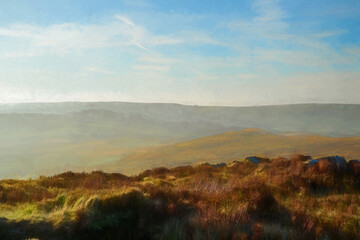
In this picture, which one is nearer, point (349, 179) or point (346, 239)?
point (346, 239)

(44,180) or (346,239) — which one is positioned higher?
(346,239)

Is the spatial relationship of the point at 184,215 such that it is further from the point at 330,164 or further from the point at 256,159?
the point at 256,159

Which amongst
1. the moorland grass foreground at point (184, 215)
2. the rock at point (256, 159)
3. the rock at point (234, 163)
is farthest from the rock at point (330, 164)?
the rock at point (256, 159)

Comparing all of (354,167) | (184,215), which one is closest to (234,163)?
(354,167)

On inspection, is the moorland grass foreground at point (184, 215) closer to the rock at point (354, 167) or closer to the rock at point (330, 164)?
the rock at point (330, 164)

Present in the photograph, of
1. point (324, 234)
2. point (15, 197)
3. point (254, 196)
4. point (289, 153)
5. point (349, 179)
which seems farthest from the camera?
point (289, 153)

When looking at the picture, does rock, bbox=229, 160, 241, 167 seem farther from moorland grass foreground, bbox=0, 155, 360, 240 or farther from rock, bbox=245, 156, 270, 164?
moorland grass foreground, bbox=0, 155, 360, 240

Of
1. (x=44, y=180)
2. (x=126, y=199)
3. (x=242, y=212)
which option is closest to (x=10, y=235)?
(x=126, y=199)

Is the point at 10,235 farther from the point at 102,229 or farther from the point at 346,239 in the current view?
the point at 346,239

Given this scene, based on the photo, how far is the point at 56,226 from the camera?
5.52 metres

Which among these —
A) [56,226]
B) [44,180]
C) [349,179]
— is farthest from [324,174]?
[44,180]

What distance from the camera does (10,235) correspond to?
527 centimetres

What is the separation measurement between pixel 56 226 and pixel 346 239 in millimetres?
4875

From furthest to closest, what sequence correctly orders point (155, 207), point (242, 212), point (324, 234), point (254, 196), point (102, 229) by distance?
1. point (254, 196)
2. point (155, 207)
3. point (242, 212)
4. point (102, 229)
5. point (324, 234)
